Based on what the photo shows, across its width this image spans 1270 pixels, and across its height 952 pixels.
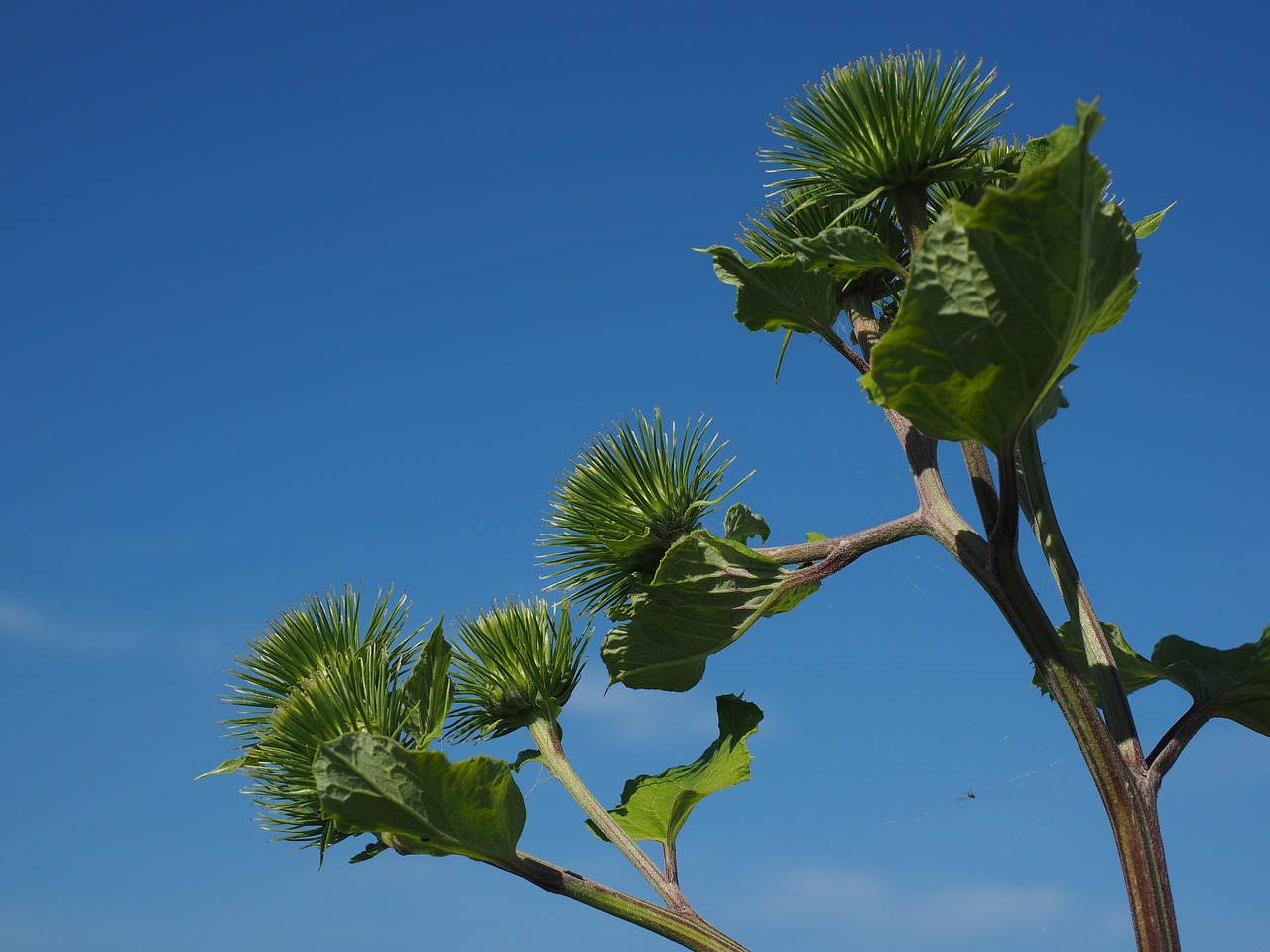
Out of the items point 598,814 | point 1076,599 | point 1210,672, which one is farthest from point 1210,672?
point 598,814

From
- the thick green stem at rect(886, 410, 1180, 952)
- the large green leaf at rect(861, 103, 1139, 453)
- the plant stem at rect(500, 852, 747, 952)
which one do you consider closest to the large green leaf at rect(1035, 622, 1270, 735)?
the thick green stem at rect(886, 410, 1180, 952)

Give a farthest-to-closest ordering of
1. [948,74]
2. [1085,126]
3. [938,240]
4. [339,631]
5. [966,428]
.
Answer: [339,631] < [948,74] < [966,428] < [938,240] < [1085,126]

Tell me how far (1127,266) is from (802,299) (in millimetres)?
1031

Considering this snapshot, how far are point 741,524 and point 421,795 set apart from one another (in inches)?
46.6

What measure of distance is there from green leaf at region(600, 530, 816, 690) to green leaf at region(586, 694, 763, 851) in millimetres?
290

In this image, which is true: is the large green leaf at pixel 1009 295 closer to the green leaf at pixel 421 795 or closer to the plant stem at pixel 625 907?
the green leaf at pixel 421 795

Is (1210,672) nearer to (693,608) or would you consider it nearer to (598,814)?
(693,608)

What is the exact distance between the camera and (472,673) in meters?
3.40

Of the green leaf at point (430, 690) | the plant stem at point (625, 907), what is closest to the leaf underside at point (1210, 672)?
the plant stem at point (625, 907)

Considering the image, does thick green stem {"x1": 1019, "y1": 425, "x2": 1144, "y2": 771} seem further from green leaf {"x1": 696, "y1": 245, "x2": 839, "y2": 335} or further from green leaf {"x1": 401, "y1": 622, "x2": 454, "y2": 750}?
green leaf {"x1": 401, "y1": 622, "x2": 454, "y2": 750}

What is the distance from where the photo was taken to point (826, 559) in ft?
9.66

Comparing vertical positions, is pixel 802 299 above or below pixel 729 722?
above

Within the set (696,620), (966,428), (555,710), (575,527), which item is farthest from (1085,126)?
(555,710)

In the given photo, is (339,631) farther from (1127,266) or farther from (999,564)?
(1127,266)
